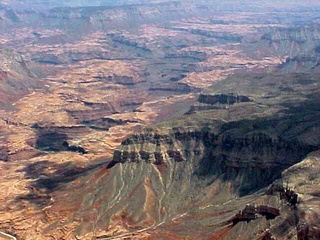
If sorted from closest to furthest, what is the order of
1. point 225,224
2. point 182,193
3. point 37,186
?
1. point 225,224
2. point 182,193
3. point 37,186

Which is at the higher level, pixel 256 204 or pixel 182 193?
pixel 256 204

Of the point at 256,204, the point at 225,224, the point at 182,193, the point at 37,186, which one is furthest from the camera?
the point at 37,186

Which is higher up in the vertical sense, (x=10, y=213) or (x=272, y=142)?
(x=272, y=142)

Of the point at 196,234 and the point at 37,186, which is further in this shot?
the point at 37,186

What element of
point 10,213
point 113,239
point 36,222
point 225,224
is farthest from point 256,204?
point 10,213

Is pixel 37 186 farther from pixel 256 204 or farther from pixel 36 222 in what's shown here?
pixel 256 204

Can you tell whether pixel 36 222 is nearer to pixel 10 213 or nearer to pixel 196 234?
pixel 10 213

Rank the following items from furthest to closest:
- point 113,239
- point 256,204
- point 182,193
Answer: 1. point 182,193
2. point 113,239
3. point 256,204

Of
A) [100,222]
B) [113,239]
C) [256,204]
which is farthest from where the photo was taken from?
[100,222]

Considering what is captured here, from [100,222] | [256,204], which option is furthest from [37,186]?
[256,204]
